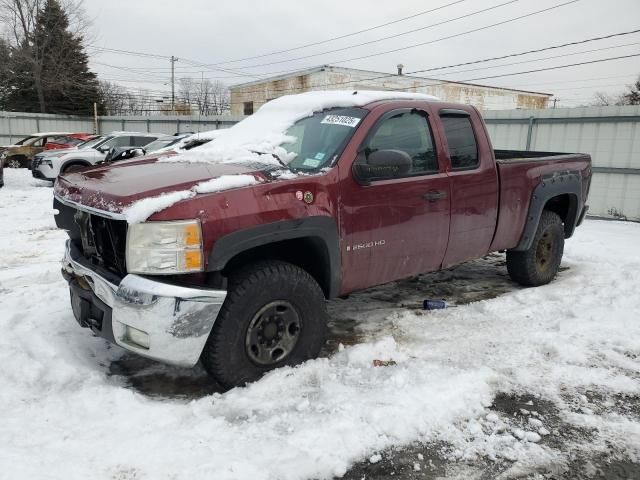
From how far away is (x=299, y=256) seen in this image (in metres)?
3.57

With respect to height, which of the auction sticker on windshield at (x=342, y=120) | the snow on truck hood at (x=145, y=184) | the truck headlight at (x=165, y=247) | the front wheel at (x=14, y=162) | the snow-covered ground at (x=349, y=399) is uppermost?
the auction sticker on windshield at (x=342, y=120)

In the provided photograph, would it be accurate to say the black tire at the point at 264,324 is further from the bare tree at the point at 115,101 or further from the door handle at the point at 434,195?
the bare tree at the point at 115,101

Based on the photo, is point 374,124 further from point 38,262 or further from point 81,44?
point 81,44

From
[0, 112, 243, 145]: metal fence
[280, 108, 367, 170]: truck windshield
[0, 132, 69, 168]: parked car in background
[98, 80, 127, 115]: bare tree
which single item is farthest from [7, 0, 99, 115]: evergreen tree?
[280, 108, 367, 170]: truck windshield

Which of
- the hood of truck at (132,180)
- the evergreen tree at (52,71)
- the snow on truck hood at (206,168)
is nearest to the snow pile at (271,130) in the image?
the snow on truck hood at (206,168)

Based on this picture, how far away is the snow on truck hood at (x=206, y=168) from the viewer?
9.36ft

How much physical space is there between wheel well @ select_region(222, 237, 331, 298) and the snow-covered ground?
23.4 inches

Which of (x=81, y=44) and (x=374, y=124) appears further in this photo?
(x=81, y=44)

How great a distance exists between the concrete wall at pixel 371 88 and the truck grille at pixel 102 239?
2818cm

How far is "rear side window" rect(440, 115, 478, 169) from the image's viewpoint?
434cm

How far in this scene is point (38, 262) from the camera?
20.7 feet

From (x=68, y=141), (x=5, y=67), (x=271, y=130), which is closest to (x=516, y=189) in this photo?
(x=271, y=130)

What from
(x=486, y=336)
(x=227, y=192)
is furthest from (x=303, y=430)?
(x=486, y=336)

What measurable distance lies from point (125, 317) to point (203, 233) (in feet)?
2.13
